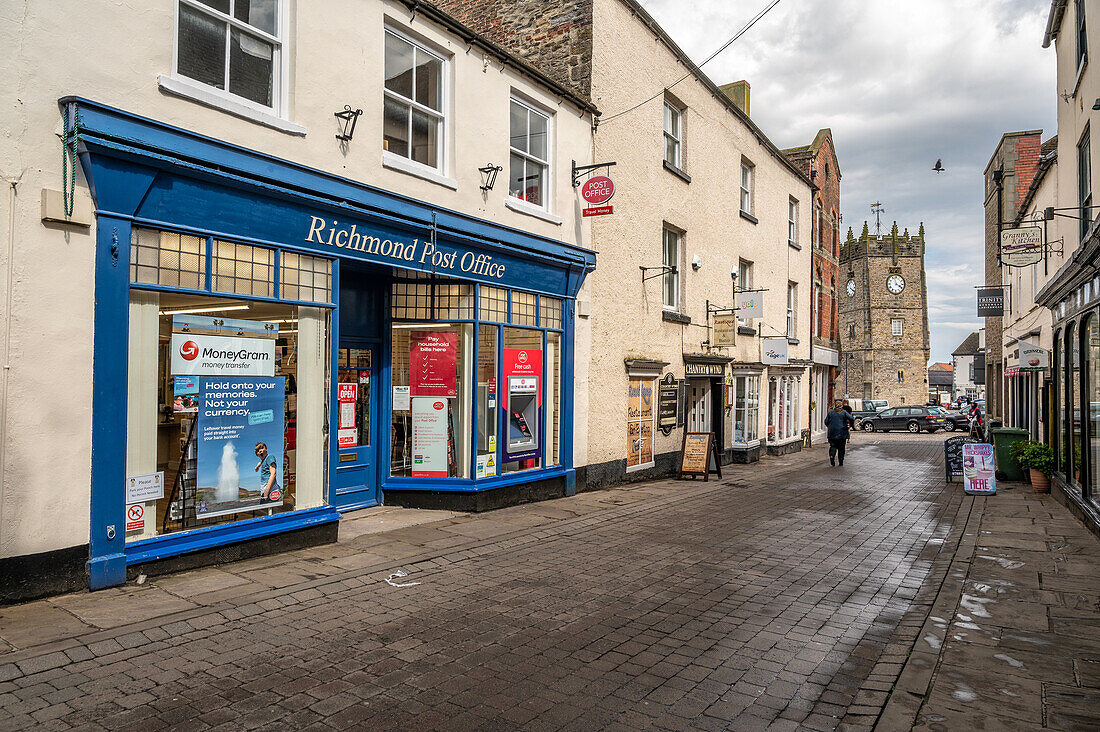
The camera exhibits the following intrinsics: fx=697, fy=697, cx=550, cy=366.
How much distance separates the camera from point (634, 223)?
47.5 ft

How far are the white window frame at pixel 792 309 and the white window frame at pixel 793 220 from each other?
59.5 inches

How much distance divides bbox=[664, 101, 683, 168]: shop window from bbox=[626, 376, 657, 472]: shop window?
522 cm

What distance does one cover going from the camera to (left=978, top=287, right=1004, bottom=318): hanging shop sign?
2366 cm

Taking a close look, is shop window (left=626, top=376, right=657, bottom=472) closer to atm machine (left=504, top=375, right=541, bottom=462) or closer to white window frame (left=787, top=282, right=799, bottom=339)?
atm machine (left=504, top=375, right=541, bottom=462)

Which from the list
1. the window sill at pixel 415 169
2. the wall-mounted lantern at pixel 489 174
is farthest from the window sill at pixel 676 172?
the window sill at pixel 415 169

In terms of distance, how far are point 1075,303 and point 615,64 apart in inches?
367

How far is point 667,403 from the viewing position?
52.4 ft

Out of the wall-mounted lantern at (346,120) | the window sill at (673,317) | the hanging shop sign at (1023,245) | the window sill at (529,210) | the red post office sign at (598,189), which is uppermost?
the red post office sign at (598,189)

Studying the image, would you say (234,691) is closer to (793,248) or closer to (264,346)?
(264,346)

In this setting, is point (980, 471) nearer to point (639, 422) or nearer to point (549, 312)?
point (639, 422)

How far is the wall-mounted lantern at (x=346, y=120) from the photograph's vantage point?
320 inches

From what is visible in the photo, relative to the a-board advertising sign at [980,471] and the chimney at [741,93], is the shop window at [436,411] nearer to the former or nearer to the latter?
the a-board advertising sign at [980,471]

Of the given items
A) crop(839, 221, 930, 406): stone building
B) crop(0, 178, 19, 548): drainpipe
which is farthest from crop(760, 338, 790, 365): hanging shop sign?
crop(839, 221, 930, 406): stone building

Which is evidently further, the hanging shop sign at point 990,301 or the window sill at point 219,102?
the hanging shop sign at point 990,301
